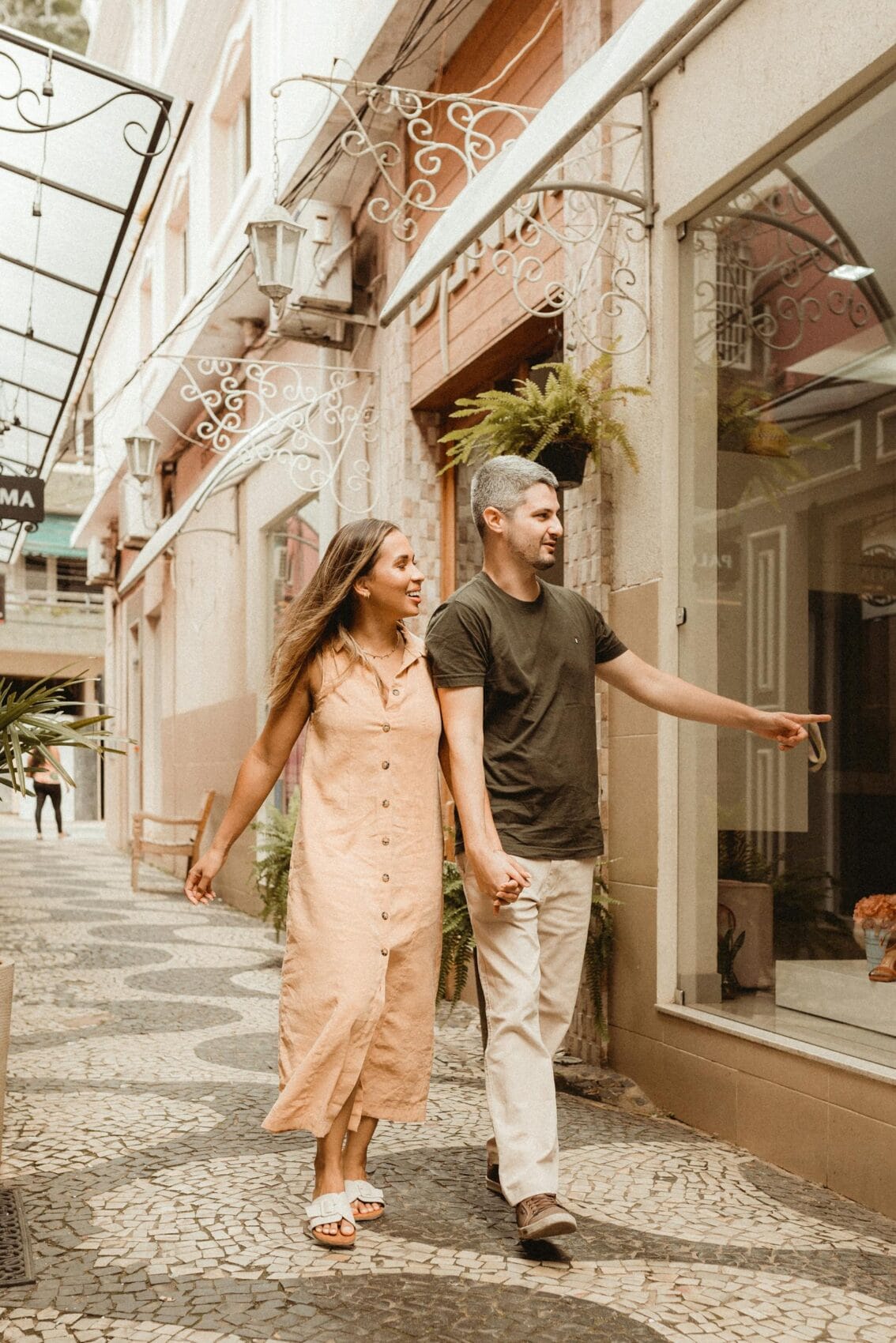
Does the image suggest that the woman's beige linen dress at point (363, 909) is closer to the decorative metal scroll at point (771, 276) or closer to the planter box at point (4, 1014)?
the planter box at point (4, 1014)

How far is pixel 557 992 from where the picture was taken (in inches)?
162

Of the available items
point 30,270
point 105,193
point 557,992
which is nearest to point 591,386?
point 557,992

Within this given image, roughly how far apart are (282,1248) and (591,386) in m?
3.62

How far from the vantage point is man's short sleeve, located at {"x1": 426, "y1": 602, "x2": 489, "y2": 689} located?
3867 mm

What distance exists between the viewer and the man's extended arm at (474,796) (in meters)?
3.63

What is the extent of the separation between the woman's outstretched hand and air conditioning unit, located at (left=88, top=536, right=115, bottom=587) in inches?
845

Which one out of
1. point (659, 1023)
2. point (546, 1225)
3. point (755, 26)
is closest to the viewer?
point (546, 1225)

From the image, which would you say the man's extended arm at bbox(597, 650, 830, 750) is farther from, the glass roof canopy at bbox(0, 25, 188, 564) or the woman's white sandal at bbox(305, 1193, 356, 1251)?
the glass roof canopy at bbox(0, 25, 188, 564)

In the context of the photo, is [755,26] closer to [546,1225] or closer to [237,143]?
[546,1225]

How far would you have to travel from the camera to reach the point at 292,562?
12227 mm

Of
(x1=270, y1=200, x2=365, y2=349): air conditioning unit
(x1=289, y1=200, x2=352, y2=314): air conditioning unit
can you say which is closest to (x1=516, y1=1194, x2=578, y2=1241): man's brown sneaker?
(x1=270, y1=200, x2=365, y2=349): air conditioning unit

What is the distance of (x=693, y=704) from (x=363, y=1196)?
1641mm

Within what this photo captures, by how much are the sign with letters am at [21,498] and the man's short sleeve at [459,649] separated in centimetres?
958

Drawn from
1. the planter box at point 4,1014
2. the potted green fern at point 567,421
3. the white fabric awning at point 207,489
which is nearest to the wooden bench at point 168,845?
the white fabric awning at point 207,489
